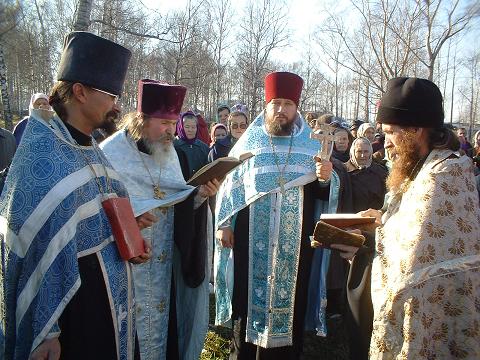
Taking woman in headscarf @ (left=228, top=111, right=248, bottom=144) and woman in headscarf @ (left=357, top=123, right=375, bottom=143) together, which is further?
woman in headscarf @ (left=357, top=123, right=375, bottom=143)

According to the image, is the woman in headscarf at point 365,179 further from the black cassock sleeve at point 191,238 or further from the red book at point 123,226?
the red book at point 123,226

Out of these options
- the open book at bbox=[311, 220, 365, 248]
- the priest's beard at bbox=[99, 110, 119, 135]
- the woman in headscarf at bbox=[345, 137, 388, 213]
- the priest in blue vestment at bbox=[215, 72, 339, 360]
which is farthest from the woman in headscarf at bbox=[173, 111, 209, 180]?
the open book at bbox=[311, 220, 365, 248]

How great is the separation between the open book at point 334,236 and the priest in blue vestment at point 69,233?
2.89ft

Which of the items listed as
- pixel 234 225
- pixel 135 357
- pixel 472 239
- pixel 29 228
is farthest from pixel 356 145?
pixel 29 228

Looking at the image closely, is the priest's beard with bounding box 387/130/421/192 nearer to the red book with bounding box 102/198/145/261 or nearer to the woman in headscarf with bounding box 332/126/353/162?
the red book with bounding box 102/198/145/261

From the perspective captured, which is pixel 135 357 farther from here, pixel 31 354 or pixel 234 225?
pixel 234 225

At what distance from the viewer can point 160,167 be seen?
2986 millimetres

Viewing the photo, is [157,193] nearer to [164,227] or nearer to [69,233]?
[164,227]

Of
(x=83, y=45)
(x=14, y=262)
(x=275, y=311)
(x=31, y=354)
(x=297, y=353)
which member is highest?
(x=83, y=45)

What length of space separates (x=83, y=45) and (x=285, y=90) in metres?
1.95

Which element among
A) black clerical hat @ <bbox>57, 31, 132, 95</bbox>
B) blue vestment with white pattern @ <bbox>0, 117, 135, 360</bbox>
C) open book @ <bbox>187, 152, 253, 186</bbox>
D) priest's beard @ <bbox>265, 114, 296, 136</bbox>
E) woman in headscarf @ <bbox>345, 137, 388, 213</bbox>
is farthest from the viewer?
woman in headscarf @ <bbox>345, 137, 388, 213</bbox>

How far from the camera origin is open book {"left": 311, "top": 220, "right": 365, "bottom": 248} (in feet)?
6.75

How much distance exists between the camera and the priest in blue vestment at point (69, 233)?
1.65 metres

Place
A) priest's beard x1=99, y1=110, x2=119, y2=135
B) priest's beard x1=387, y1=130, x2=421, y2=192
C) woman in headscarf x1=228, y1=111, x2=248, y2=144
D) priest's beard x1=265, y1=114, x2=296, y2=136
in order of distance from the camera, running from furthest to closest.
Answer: woman in headscarf x1=228, y1=111, x2=248, y2=144, priest's beard x1=265, y1=114, x2=296, y2=136, priest's beard x1=387, y1=130, x2=421, y2=192, priest's beard x1=99, y1=110, x2=119, y2=135
